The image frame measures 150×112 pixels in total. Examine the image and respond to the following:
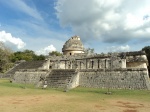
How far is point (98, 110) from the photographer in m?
9.84

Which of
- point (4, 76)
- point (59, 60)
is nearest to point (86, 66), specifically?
point (59, 60)

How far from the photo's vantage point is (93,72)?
2148 centimetres

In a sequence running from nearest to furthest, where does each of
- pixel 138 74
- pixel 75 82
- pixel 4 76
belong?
pixel 138 74 → pixel 75 82 → pixel 4 76

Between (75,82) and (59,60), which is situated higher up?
(59,60)

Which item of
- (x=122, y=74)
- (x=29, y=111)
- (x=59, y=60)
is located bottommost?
(x=29, y=111)

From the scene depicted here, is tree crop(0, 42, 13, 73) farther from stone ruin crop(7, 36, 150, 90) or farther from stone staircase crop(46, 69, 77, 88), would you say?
stone staircase crop(46, 69, 77, 88)

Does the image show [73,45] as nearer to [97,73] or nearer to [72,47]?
[72,47]

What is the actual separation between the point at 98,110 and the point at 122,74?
10269 mm

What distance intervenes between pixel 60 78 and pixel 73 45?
45.8 ft

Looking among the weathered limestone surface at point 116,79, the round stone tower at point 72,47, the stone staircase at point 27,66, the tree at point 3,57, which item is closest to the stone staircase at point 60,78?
the weathered limestone surface at point 116,79

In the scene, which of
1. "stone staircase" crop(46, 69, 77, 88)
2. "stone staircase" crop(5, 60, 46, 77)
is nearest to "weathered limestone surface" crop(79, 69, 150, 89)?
"stone staircase" crop(46, 69, 77, 88)

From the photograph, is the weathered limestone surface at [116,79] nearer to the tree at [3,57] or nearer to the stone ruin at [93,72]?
the stone ruin at [93,72]

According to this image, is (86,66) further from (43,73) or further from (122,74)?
(122,74)

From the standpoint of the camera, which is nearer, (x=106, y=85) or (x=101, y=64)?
(x=106, y=85)
